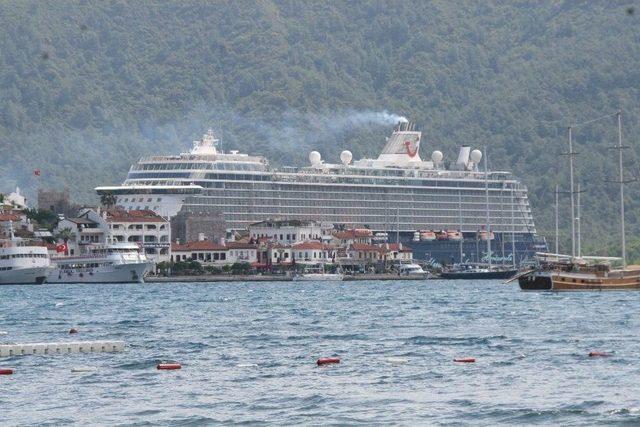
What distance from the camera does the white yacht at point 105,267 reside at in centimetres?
16962

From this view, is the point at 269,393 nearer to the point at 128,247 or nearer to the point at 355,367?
the point at 355,367

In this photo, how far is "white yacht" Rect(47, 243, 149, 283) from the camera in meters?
170

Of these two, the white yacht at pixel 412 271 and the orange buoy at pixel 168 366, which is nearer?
the orange buoy at pixel 168 366

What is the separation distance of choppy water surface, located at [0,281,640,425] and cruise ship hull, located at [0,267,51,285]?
75.6 metres

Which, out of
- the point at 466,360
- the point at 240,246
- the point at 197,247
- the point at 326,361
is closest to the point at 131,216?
the point at 197,247

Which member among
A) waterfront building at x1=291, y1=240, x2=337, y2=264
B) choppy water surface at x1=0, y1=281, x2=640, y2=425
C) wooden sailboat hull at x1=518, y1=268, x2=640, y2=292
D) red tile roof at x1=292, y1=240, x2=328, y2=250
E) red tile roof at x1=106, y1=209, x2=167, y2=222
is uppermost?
red tile roof at x1=106, y1=209, x2=167, y2=222

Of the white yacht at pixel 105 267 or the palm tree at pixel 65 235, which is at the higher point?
the palm tree at pixel 65 235

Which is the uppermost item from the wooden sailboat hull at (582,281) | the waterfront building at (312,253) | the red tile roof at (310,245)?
the red tile roof at (310,245)

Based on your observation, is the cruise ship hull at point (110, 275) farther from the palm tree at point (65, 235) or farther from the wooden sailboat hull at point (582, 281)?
the wooden sailboat hull at point (582, 281)

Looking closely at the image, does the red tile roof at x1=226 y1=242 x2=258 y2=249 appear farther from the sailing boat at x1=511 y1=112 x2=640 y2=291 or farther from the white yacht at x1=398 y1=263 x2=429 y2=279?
the sailing boat at x1=511 y1=112 x2=640 y2=291

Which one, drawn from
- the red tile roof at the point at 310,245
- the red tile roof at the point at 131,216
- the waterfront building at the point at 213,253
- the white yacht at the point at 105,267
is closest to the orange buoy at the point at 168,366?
the white yacht at the point at 105,267

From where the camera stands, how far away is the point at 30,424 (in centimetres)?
4803

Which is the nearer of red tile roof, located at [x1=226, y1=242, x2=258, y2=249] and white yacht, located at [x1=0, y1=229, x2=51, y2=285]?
white yacht, located at [x1=0, y1=229, x2=51, y2=285]

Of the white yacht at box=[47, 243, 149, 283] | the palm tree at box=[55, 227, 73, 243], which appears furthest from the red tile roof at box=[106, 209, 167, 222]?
the white yacht at box=[47, 243, 149, 283]
